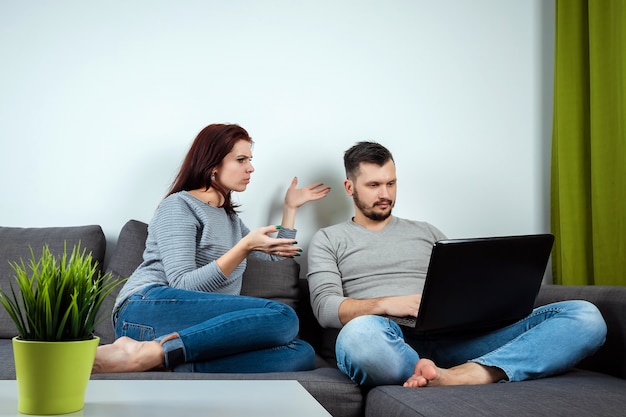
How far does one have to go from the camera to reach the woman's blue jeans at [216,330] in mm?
1661

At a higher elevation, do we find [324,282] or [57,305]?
[57,305]

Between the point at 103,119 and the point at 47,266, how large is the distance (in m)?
1.79

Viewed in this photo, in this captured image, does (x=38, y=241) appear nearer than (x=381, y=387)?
No

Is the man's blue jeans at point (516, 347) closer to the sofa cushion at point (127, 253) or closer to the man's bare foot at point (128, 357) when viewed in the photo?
the man's bare foot at point (128, 357)

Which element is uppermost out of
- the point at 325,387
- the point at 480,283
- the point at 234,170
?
the point at 234,170

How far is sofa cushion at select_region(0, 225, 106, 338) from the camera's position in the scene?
223 centimetres

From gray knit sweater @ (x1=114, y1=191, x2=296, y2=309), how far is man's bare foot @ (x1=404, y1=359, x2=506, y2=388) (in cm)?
64

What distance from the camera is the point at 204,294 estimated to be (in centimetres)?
182

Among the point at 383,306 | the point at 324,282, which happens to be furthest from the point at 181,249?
the point at 383,306

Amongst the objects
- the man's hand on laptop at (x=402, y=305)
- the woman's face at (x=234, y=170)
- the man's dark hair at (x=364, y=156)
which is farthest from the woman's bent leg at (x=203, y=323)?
the man's dark hair at (x=364, y=156)

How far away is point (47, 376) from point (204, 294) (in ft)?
3.09

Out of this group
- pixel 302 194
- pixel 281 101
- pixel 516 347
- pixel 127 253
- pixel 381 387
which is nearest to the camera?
pixel 381 387

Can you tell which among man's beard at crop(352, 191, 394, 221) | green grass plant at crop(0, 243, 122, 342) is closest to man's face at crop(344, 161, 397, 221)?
man's beard at crop(352, 191, 394, 221)

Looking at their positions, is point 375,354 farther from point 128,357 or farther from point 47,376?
point 47,376
